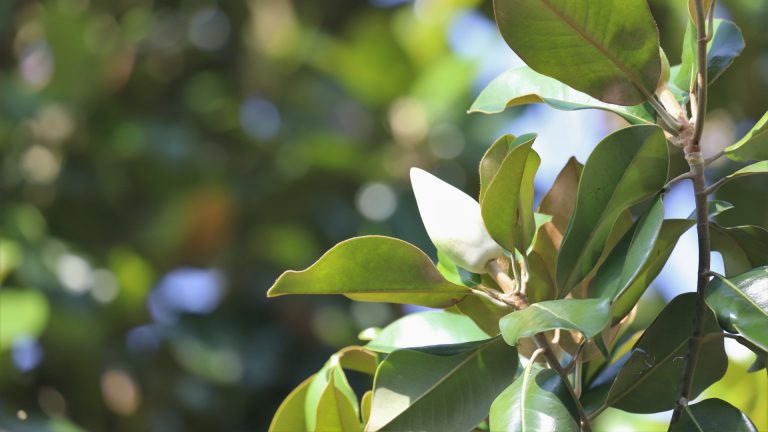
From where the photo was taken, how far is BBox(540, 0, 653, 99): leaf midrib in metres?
0.48

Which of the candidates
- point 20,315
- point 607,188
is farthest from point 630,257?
point 20,315

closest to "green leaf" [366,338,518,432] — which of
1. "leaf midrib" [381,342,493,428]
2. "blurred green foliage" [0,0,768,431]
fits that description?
"leaf midrib" [381,342,493,428]

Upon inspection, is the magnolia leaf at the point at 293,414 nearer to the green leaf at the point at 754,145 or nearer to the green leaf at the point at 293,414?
the green leaf at the point at 293,414

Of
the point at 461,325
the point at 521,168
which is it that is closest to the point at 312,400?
the point at 461,325

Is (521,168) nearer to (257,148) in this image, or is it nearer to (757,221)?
(757,221)

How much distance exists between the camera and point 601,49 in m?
0.49

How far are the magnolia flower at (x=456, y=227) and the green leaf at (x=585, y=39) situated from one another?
0.27 ft

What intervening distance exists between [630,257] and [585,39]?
0.11 meters

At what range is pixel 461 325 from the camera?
616 mm

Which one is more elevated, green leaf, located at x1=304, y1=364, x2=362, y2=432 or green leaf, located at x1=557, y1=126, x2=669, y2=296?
green leaf, located at x1=557, y1=126, x2=669, y2=296

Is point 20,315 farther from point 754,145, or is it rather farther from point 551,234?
point 754,145

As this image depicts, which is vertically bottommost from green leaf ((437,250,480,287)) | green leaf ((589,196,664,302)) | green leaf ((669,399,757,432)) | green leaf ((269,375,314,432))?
green leaf ((269,375,314,432))

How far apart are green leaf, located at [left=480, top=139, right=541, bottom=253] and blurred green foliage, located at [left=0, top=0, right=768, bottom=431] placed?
5.09 feet

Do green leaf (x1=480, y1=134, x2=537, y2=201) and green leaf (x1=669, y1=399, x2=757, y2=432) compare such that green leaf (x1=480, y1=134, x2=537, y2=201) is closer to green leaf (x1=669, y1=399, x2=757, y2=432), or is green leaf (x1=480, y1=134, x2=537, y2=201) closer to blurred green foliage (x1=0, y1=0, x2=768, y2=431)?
green leaf (x1=669, y1=399, x2=757, y2=432)
